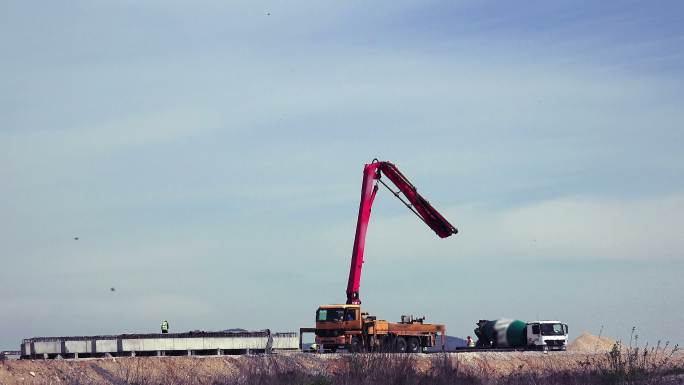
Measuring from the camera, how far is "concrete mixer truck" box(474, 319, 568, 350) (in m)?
64.7

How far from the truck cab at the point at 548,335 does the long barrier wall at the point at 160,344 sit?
695 inches

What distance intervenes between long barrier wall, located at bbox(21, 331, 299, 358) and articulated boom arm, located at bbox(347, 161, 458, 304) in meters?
4.35

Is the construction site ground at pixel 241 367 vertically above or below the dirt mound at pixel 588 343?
below

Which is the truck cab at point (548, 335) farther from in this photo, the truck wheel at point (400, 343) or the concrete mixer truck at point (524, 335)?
the truck wheel at point (400, 343)

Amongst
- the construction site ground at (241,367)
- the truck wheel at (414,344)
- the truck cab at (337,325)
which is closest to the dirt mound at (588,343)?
the construction site ground at (241,367)

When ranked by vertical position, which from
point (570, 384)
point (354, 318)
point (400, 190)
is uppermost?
point (400, 190)

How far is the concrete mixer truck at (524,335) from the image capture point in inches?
2547

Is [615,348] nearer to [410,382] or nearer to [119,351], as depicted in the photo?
[410,382]

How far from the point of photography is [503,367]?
55469mm

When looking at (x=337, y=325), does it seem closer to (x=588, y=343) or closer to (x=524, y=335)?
(x=524, y=335)

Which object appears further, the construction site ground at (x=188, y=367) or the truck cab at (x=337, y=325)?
the truck cab at (x=337, y=325)

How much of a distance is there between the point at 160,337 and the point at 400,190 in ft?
52.8

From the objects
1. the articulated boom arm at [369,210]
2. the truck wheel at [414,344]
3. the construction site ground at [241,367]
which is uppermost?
the articulated boom arm at [369,210]

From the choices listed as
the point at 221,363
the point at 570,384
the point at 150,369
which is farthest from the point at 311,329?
the point at 570,384
